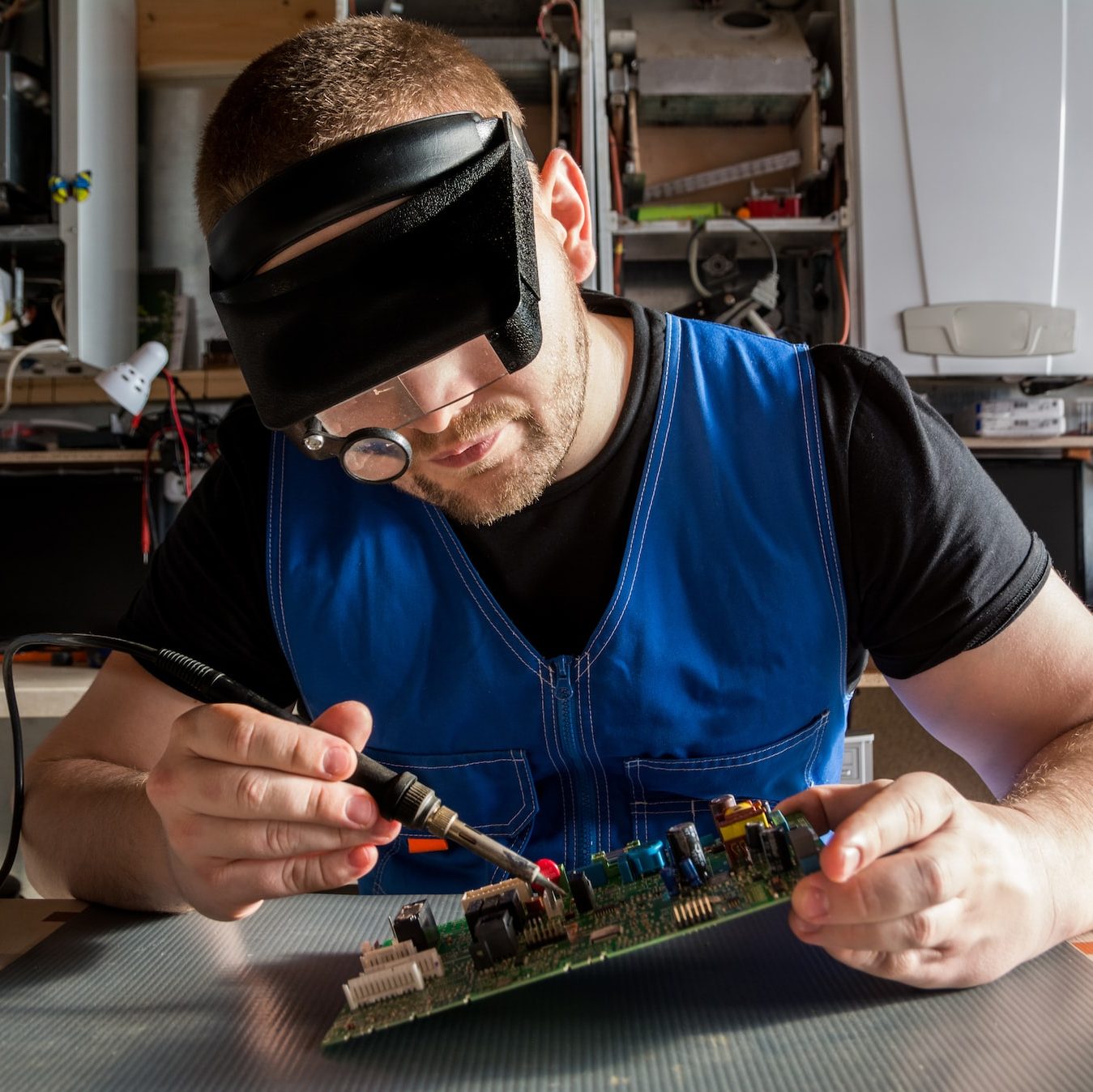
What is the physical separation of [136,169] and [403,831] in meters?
2.60

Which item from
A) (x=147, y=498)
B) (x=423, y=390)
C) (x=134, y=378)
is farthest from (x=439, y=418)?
(x=147, y=498)

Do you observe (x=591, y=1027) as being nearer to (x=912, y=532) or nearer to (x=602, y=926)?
(x=602, y=926)

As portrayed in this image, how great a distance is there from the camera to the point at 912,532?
1036mm

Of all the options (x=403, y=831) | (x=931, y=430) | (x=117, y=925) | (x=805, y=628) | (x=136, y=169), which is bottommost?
(x=403, y=831)

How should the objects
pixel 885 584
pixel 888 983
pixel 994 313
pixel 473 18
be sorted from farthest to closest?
pixel 473 18 → pixel 994 313 → pixel 885 584 → pixel 888 983

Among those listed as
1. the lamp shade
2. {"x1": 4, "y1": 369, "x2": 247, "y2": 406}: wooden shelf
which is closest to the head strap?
the lamp shade

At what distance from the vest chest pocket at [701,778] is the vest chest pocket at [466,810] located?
121 millimetres

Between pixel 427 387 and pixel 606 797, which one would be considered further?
pixel 606 797

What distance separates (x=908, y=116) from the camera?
2.56 m

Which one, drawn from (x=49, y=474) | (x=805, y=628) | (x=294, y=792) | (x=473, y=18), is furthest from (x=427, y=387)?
(x=473, y=18)

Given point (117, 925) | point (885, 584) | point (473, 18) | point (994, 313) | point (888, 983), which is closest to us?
point (888, 983)

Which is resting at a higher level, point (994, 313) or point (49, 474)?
point (994, 313)

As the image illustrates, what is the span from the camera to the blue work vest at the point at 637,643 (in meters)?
1.08

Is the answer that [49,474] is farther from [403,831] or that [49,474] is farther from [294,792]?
[294,792]
